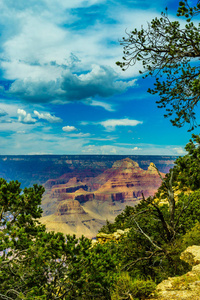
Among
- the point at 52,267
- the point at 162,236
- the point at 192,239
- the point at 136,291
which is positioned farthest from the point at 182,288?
the point at 162,236

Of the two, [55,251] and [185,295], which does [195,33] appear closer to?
[185,295]

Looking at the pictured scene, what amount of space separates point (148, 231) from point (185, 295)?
9815 mm

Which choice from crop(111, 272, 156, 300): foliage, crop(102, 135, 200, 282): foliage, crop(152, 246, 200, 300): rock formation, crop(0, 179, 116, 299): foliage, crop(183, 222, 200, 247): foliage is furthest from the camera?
crop(183, 222, 200, 247): foliage

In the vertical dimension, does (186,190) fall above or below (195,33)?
below

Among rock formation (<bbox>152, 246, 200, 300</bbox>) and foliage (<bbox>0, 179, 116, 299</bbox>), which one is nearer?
rock formation (<bbox>152, 246, 200, 300</bbox>)

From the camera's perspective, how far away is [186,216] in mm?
18219

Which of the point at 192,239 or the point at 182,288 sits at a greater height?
the point at 182,288

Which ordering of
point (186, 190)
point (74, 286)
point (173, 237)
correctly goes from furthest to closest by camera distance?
1. point (186, 190)
2. point (173, 237)
3. point (74, 286)

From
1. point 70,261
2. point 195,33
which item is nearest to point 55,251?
point 70,261

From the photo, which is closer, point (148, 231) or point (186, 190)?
point (148, 231)

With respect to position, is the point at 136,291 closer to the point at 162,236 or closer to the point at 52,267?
the point at 52,267

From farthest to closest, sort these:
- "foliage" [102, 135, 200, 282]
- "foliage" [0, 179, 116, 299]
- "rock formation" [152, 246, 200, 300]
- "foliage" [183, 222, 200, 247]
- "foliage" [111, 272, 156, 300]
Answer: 1. "foliage" [183, 222, 200, 247]
2. "foliage" [102, 135, 200, 282]
3. "foliage" [0, 179, 116, 299]
4. "foliage" [111, 272, 156, 300]
5. "rock formation" [152, 246, 200, 300]

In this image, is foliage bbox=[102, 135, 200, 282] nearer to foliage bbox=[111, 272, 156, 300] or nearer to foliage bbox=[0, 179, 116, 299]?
foliage bbox=[0, 179, 116, 299]

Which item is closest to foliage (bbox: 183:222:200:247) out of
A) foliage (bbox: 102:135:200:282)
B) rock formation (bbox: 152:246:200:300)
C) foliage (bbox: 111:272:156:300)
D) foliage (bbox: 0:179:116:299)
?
foliage (bbox: 102:135:200:282)
